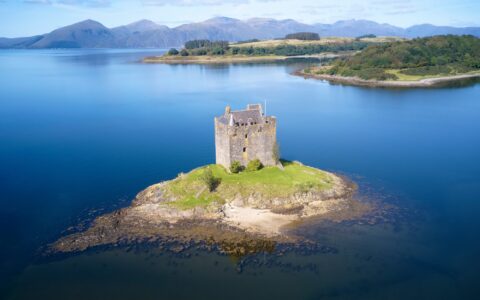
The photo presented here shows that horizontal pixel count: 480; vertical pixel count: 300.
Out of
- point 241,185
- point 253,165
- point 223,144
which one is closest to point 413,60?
point 253,165

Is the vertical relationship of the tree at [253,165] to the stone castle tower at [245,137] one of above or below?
below

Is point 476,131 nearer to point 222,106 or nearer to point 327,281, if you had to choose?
point 222,106

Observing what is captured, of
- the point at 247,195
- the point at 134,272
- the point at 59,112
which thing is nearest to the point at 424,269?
the point at 247,195

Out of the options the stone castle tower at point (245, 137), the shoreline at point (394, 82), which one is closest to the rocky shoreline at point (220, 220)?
the stone castle tower at point (245, 137)

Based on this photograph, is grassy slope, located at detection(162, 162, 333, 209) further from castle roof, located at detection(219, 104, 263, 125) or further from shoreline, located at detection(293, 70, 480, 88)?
shoreline, located at detection(293, 70, 480, 88)

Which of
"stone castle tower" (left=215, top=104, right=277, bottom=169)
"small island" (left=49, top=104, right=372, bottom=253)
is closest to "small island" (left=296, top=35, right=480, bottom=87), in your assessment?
"stone castle tower" (left=215, top=104, right=277, bottom=169)

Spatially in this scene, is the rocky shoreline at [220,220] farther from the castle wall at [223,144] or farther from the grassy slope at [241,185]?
the castle wall at [223,144]

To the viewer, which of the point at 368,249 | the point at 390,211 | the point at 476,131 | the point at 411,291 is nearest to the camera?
the point at 411,291
